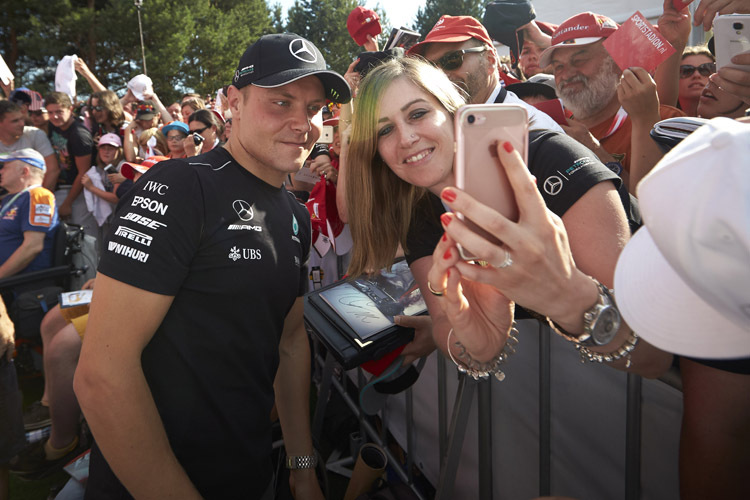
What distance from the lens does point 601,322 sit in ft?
3.54

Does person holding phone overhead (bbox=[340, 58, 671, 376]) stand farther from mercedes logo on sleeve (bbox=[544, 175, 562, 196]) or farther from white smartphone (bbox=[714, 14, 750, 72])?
white smartphone (bbox=[714, 14, 750, 72])

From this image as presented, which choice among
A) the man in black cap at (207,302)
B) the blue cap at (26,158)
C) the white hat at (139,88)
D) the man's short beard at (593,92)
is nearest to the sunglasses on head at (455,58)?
the man's short beard at (593,92)

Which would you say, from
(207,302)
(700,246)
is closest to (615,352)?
(700,246)

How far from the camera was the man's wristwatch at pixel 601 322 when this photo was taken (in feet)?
3.51

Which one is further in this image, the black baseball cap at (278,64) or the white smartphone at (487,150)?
the black baseball cap at (278,64)

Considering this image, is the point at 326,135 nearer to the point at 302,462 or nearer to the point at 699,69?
the point at 302,462

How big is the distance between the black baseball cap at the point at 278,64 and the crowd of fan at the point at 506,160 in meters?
0.32

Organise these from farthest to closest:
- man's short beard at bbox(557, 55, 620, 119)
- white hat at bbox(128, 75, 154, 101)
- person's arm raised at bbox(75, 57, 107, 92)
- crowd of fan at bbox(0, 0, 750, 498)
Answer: person's arm raised at bbox(75, 57, 107, 92), white hat at bbox(128, 75, 154, 101), man's short beard at bbox(557, 55, 620, 119), crowd of fan at bbox(0, 0, 750, 498)

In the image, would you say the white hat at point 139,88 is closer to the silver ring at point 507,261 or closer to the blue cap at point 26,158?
the blue cap at point 26,158

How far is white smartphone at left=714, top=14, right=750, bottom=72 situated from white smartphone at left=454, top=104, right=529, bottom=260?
5.14 ft

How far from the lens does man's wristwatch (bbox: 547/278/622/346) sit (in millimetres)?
1068

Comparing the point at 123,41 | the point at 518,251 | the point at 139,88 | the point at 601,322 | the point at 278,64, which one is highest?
the point at 123,41

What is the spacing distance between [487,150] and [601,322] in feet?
1.68

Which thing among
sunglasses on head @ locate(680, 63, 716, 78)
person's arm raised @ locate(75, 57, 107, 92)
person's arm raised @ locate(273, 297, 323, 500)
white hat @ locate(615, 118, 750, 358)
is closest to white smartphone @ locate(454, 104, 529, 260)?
white hat @ locate(615, 118, 750, 358)
